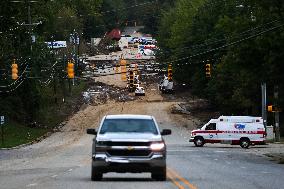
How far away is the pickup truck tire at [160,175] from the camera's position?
87.2 ft

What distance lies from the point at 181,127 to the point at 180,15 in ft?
149

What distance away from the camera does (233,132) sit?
221 ft

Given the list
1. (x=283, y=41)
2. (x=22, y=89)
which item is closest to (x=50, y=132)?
(x=22, y=89)

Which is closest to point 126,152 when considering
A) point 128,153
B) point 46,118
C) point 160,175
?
point 128,153

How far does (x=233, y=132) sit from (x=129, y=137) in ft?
137

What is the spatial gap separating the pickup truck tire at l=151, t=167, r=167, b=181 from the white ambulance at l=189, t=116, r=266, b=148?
132 feet

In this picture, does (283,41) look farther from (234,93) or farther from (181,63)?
(181,63)

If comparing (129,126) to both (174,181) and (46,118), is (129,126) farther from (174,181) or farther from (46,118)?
(46,118)

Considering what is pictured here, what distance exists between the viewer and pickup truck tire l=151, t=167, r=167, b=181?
2659 centimetres

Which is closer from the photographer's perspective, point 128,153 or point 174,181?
point 128,153

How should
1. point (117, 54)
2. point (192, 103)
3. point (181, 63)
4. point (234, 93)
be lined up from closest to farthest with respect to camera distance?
point (234, 93) < point (181, 63) < point (192, 103) < point (117, 54)

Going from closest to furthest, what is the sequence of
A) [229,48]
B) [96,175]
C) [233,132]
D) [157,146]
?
[157,146] → [96,175] → [229,48] → [233,132]

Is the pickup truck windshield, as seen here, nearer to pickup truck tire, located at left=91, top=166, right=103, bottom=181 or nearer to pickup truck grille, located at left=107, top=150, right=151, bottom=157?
pickup truck grille, located at left=107, top=150, right=151, bottom=157

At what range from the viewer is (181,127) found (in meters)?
95.8
